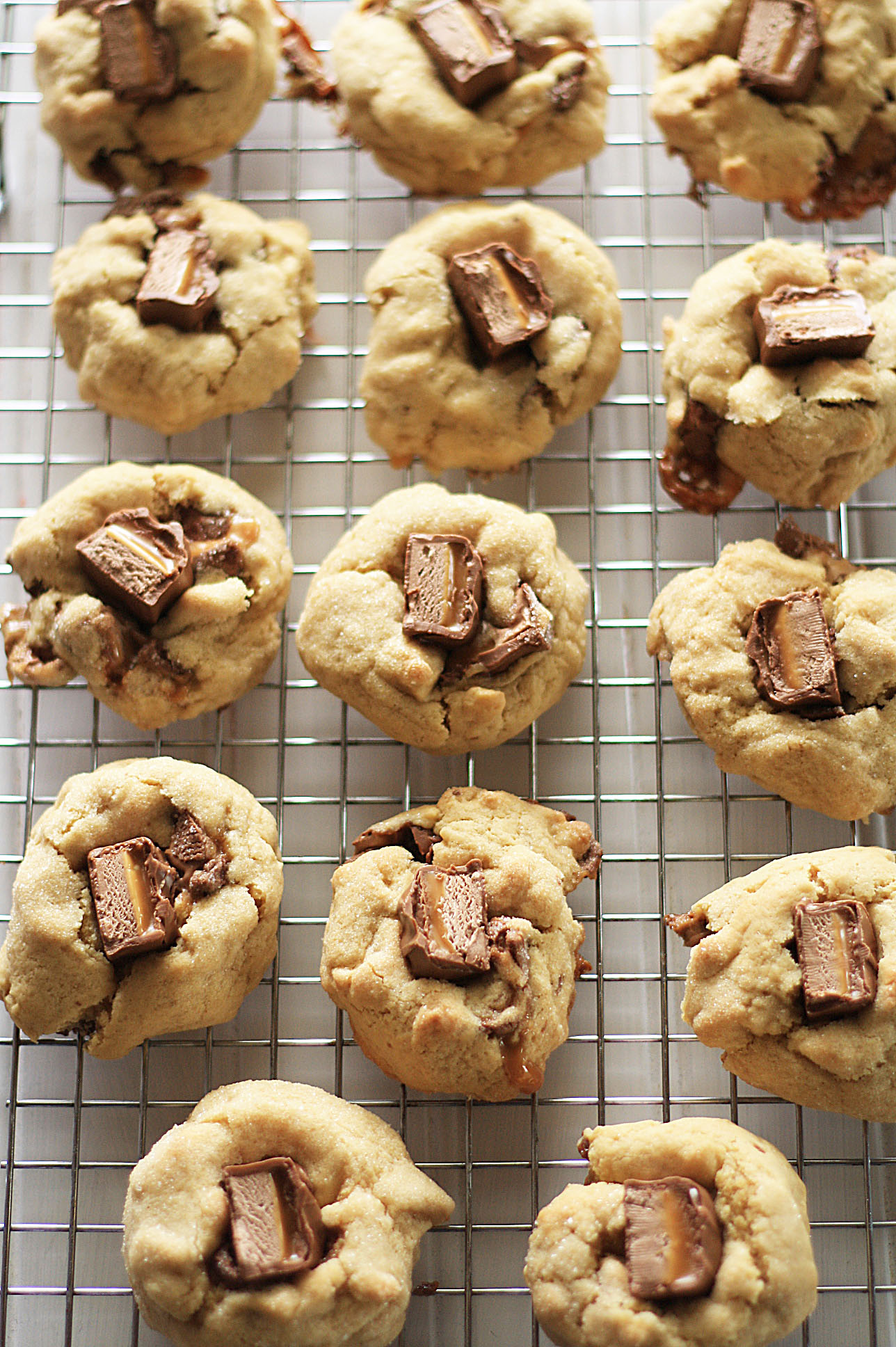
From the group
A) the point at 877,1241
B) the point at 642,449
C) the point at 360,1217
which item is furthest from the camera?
the point at 642,449

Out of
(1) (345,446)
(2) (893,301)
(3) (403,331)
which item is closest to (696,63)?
(2) (893,301)

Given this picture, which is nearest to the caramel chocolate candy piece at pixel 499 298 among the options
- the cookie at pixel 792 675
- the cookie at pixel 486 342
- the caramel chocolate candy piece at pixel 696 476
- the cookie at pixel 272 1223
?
the cookie at pixel 486 342

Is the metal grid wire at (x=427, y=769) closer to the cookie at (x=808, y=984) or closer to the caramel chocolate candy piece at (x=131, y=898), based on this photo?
the cookie at (x=808, y=984)

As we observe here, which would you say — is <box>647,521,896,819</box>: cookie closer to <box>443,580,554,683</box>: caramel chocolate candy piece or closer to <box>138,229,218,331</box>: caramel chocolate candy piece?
<box>443,580,554,683</box>: caramel chocolate candy piece

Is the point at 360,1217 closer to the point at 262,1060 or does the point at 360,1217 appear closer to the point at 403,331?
the point at 262,1060

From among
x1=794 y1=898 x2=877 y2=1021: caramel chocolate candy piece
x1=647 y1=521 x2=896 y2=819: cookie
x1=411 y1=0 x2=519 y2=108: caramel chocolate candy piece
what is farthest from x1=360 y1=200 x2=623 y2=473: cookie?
x1=794 y1=898 x2=877 y2=1021: caramel chocolate candy piece
